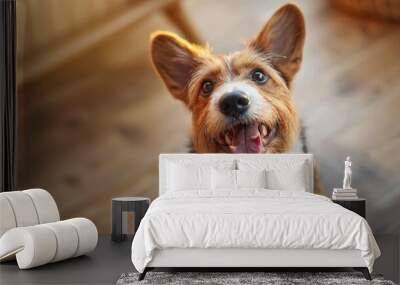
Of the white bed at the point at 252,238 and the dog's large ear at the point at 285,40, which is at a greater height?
the dog's large ear at the point at 285,40

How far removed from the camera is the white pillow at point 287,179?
616 cm

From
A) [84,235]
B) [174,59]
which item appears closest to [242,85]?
[174,59]

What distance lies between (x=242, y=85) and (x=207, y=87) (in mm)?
384

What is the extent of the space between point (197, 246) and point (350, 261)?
1.11 m

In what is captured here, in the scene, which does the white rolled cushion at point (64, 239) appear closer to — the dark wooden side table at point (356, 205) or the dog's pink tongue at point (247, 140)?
the dog's pink tongue at point (247, 140)

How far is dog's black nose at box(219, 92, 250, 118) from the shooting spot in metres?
6.65

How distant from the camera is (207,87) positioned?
22.3ft

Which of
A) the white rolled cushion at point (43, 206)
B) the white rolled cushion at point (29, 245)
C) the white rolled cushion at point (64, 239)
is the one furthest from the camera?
the white rolled cushion at point (43, 206)

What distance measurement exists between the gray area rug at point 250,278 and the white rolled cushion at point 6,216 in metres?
1.08

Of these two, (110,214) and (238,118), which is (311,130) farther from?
(110,214)

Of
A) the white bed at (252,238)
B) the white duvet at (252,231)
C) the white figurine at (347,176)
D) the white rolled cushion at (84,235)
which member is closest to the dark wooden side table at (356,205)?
the white figurine at (347,176)

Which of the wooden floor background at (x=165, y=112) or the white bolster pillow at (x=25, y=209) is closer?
the white bolster pillow at (x=25, y=209)

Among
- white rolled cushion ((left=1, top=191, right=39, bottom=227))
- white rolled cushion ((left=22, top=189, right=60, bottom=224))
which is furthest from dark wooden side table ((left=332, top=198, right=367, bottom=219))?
white rolled cushion ((left=1, top=191, right=39, bottom=227))

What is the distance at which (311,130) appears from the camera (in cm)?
684
